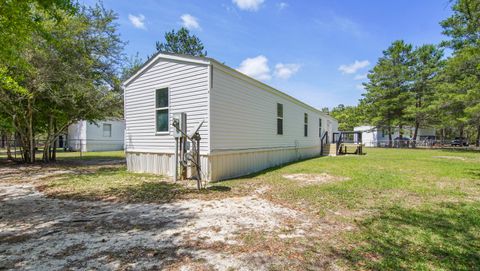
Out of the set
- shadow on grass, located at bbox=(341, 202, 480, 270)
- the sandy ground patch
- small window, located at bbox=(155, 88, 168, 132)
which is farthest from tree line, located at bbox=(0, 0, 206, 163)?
shadow on grass, located at bbox=(341, 202, 480, 270)

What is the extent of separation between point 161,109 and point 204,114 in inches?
72.0

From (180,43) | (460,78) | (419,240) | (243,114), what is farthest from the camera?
(180,43)

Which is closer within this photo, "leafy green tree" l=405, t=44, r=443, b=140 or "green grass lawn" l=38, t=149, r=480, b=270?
"green grass lawn" l=38, t=149, r=480, b=270

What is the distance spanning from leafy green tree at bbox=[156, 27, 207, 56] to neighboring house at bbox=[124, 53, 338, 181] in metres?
17.4

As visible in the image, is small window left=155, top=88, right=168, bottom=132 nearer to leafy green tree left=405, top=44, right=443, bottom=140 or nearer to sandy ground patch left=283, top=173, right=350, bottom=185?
sandy ground patch left=283, top=173, right=350, bottom=185

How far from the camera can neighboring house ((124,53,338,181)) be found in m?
7.09

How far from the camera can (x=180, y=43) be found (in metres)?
25.1

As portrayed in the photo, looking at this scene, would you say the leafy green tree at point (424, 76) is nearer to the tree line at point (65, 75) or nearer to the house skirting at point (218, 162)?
the house skirting at point (218, 162)

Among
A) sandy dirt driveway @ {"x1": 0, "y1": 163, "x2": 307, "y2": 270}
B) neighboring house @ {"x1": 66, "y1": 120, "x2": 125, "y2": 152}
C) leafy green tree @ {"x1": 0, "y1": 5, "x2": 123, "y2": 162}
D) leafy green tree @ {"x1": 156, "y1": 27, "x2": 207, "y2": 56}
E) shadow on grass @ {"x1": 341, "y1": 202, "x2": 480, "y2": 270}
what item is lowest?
shadow on grass @ {"x1": 341, "y1": 202, "x2": 480, "y2": 270}

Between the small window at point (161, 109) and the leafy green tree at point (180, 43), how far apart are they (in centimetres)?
1812

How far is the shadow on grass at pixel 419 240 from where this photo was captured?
2580mm

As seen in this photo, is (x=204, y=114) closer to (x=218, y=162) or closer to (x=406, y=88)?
(x=218, y=162)

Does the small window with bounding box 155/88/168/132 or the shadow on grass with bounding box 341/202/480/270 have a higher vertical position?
the small window with bounding box 155/88/168/132

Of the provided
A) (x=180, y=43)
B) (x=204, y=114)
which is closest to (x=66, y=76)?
(x=204, y=114)
